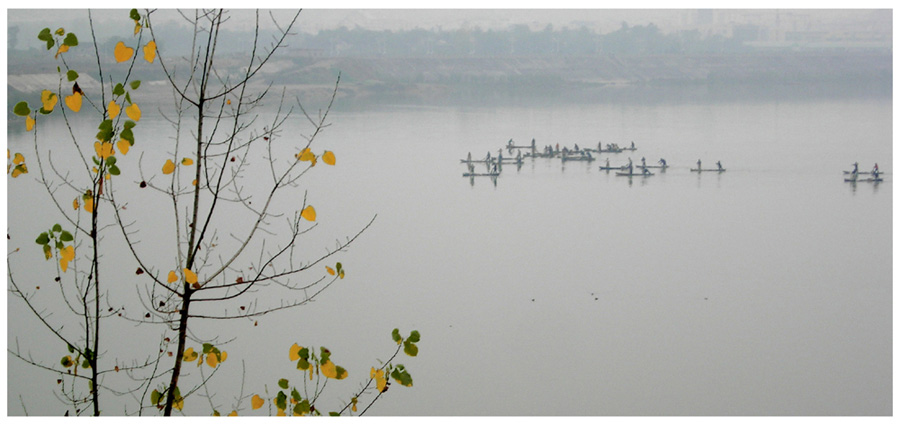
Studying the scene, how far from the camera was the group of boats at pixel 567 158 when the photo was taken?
332 inches

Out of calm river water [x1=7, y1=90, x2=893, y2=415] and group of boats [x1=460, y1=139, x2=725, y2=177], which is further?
group of boats [x1=460, y1=139, x2=725, y2=177]

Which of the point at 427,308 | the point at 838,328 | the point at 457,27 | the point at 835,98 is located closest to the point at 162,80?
the point at 457,27

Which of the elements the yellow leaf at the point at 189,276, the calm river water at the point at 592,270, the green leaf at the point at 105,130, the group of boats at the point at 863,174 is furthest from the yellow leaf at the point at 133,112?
the group of boats at the point at 863,174

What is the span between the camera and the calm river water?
5172 mm

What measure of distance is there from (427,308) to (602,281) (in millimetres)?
1205

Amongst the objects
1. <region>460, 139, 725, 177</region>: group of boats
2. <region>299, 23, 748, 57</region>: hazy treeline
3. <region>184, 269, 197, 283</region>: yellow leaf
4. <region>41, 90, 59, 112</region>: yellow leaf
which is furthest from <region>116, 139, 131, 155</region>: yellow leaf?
<region>299, 23, 748, 57</region>: hazy treeline

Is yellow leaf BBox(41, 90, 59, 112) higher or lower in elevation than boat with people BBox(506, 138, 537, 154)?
lower

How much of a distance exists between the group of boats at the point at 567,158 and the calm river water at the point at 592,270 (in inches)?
3.7

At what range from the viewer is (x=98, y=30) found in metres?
6.79

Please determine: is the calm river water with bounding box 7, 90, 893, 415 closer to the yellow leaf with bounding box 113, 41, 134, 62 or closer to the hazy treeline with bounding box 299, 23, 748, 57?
the hazy treeline with bounding box 299, 23, 748, 57

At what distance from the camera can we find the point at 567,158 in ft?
29.1

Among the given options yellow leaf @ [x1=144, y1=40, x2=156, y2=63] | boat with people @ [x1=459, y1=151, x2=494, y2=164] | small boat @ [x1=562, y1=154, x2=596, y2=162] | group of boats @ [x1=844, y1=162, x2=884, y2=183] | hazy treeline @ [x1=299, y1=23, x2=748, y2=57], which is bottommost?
group of boats @ [x1=844, y1=162, x2=884, y2=183]

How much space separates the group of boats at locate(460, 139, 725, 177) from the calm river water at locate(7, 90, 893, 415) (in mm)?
95

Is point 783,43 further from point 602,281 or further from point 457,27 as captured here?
point 602,281
